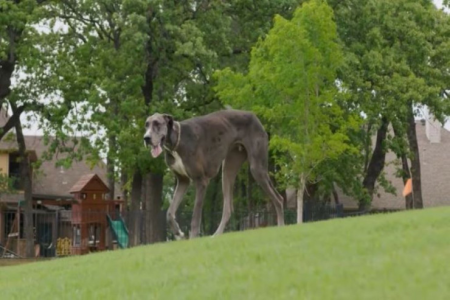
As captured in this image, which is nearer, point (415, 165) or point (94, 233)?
point (94, 233)

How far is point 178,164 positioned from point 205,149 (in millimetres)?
555

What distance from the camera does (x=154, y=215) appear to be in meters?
35.3

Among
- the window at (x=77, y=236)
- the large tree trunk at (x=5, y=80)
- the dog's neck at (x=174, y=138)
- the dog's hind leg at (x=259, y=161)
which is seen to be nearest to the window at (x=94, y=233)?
the window at (x=77, y=236)

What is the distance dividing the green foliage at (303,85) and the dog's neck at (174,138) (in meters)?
13.8

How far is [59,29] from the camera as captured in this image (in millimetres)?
38562

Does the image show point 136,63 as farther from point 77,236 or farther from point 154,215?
point 77,236

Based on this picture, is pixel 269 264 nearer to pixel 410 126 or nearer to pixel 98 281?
pixel 98 281

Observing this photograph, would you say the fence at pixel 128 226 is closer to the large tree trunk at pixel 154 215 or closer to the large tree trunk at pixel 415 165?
the large tree trunk at pixel 154 215

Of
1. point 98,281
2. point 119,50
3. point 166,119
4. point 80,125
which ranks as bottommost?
point 98,281

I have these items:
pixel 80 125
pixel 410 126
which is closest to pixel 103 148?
pixel 80 125

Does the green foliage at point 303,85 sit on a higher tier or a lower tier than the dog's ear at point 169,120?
higher

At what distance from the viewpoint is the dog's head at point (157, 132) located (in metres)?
16.3

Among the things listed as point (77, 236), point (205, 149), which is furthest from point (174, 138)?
point (77, 236)

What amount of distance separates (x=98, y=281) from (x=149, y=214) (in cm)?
2335
